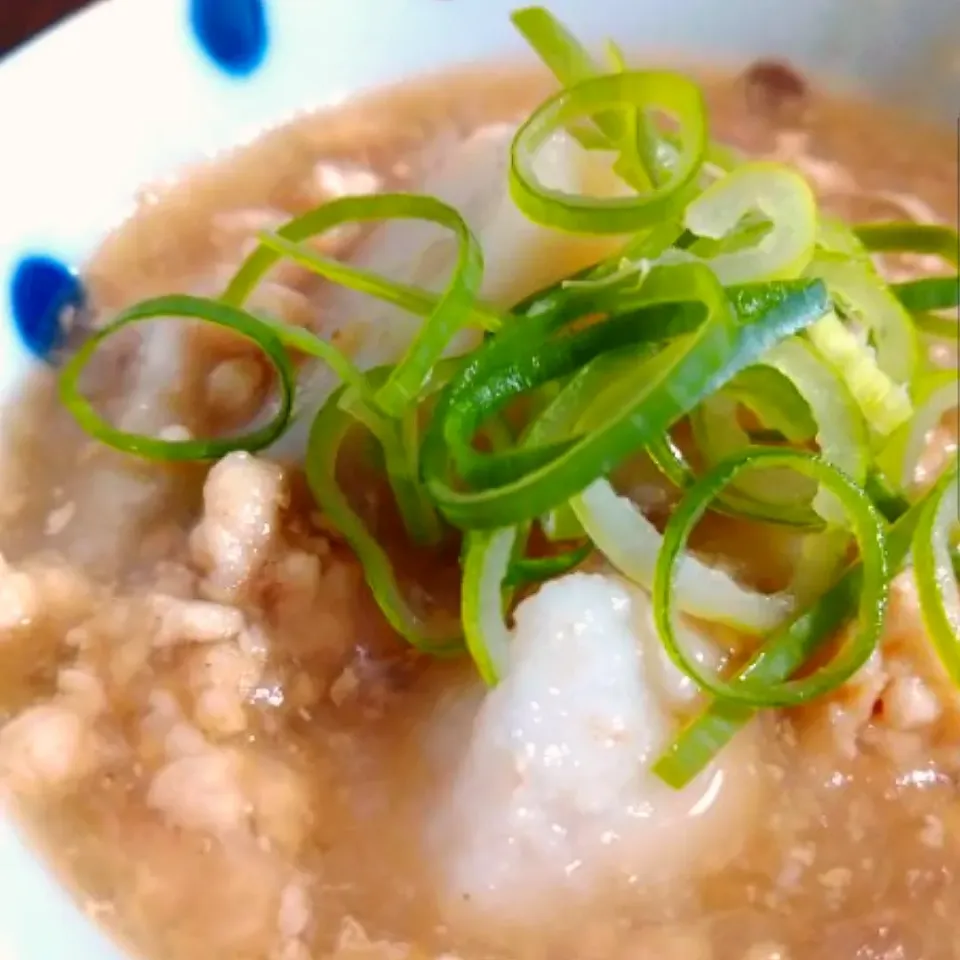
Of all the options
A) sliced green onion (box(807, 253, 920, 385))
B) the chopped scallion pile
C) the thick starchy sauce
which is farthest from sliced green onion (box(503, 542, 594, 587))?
sliced green onion (box(807, 253, 920, 385))

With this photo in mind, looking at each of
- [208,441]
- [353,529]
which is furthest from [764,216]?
[208,441]

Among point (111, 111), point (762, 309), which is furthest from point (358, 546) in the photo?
point (111, 111)

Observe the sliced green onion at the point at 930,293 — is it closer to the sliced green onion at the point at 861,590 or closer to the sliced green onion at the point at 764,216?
the sliced green onion at the point at 764,216

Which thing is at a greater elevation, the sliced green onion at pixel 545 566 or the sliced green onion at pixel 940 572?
the sliced green onion at pixel 545 566

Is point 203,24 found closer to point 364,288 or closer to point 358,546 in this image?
point 364,288

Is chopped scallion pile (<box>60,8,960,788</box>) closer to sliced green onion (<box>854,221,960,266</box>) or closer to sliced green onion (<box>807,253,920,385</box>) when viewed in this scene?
sliced green onion (<box>807,253,920,385</box>)

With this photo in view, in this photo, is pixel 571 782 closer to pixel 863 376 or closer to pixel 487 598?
pixel 487 598

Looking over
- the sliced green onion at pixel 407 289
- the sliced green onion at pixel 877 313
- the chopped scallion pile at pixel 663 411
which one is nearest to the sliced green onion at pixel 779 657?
the chopped scallion pile at pixel 663 411
